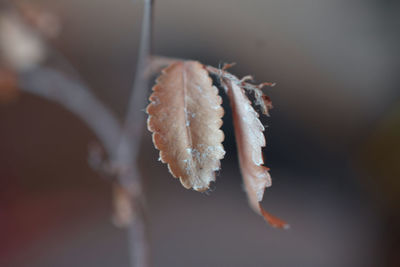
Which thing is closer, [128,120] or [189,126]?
[189,126]

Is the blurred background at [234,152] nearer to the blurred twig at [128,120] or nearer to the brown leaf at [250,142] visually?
the blurred twig at [128,120]

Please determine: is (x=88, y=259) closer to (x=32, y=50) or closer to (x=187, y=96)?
(x=32, y=50)

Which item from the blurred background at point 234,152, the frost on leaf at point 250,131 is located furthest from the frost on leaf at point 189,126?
the blurred background at point 234,152

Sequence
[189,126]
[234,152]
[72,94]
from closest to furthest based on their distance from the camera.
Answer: [189,126], [72,94], [234,152]


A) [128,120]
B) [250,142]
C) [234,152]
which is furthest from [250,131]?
[234,152]

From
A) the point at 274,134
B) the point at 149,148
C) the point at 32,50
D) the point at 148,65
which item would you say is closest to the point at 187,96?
the point at 148,65

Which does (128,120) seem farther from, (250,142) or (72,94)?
(250,142)

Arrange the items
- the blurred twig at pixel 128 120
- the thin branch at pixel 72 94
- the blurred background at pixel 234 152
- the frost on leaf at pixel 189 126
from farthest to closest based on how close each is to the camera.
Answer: the blurred background at pixel 234 152 → the thin branch at pixel 72 94 → the blurred twig at pixel 128 120 → the frost on leaf at pixel 189 126
